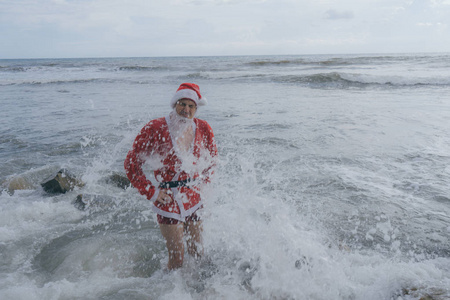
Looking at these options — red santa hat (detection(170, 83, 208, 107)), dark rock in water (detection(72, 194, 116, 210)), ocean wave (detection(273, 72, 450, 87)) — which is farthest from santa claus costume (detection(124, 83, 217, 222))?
ocean wave (detection(273, 72, 450, 87))

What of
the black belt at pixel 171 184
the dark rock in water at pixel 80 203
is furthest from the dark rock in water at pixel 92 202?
the black belt at pixel 171 184

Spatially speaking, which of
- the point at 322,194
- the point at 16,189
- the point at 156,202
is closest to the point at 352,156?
the point at 322,194

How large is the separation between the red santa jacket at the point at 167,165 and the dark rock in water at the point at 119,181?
275 centimetres

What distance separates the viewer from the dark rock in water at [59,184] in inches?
196

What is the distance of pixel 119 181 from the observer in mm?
5410

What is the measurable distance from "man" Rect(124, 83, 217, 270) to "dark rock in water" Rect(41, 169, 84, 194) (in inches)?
114

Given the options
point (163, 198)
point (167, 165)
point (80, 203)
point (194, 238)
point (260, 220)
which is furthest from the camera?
point (80, 203)

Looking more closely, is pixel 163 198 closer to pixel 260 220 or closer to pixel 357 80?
pixel 260 220

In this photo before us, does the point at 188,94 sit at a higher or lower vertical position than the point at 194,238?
higher

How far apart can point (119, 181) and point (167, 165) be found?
9.81 ft

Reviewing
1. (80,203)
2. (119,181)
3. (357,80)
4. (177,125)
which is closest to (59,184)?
(80,203)

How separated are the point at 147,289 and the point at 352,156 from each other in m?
4.94

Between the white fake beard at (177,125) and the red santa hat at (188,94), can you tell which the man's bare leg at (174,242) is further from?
the red santa hat at (188,94)

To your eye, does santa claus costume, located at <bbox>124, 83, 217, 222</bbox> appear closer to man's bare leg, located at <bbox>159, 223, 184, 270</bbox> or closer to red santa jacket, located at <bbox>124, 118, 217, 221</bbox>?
red santa jacket, located at <bbox>124, 118, 217, 221</bbox>
